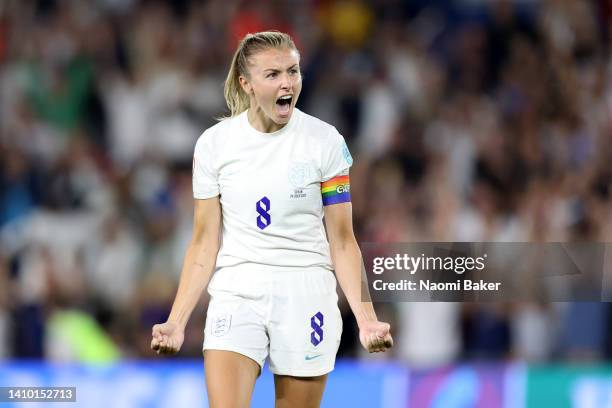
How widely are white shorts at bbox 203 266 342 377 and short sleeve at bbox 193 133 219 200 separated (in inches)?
Result: 12.4

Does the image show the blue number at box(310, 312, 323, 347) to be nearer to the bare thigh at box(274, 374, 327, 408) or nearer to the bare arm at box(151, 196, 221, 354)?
the bare thigh at box(274, 374, 327, 408)

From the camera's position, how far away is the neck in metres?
4.56

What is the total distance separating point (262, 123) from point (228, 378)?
990 millimetres

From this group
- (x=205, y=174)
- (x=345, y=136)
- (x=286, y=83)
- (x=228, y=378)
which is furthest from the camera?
(x=345, y=136)

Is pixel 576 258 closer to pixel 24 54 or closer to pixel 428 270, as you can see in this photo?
pixel 428 270

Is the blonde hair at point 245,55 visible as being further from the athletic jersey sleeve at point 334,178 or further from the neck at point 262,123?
the athletic jersey sleeve at point 334,178

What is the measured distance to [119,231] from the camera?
8766 mm

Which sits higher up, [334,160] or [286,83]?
[286,83]

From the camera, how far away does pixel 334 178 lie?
14.9ft

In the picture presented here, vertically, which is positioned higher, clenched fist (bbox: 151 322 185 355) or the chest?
the chest

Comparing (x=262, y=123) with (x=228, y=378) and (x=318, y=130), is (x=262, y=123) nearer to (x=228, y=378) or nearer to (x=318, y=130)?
(x=318, y=130)

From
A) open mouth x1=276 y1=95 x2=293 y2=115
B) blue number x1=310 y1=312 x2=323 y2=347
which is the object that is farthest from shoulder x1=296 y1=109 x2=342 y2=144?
blue number x1=310 y1=312 x2=323 y2=347

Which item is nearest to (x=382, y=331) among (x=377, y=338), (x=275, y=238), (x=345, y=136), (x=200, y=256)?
(x=377, y=338)

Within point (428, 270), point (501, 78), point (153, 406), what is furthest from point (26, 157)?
point (428, 270)
